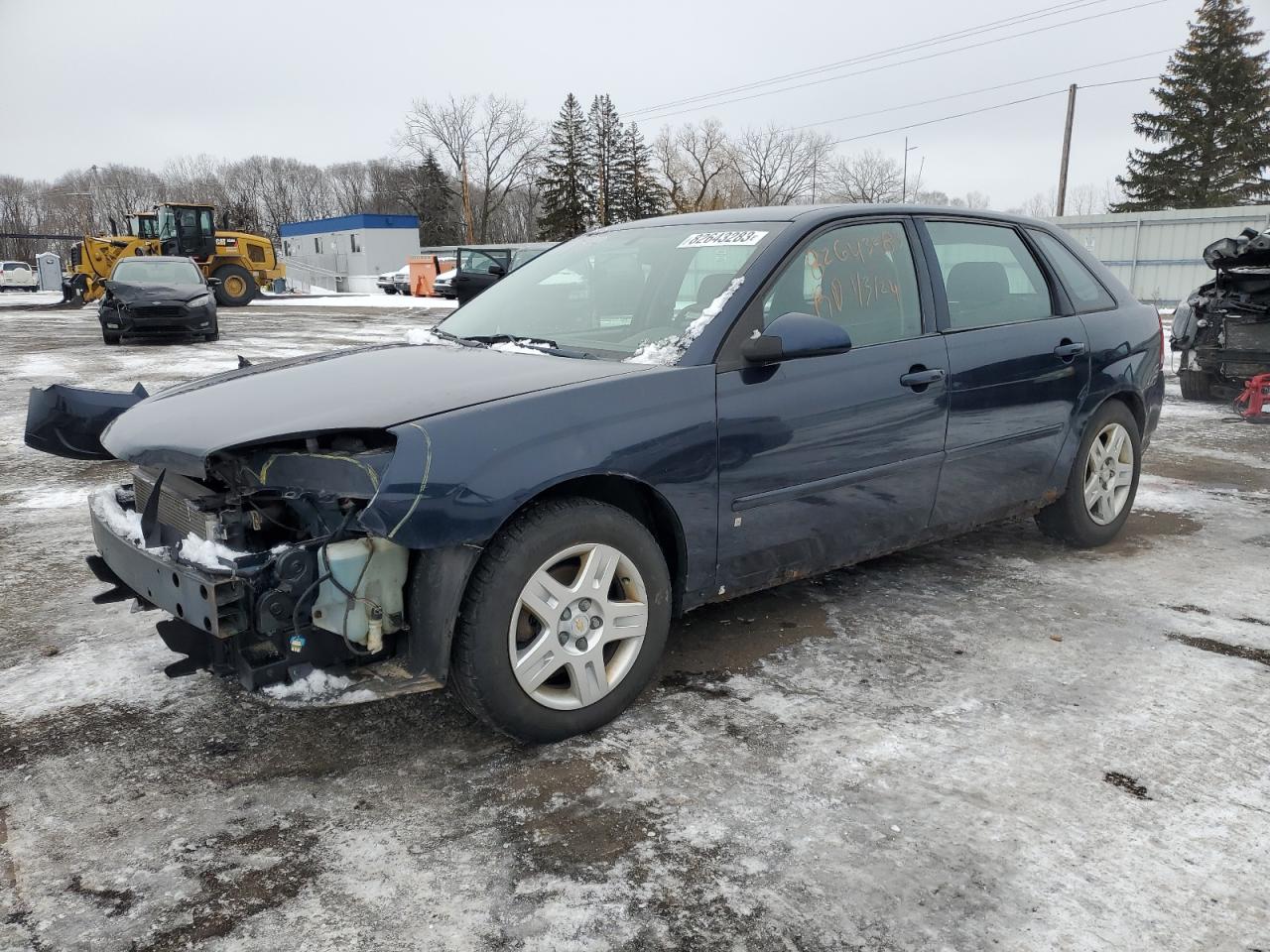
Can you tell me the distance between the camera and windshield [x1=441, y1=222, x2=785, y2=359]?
10.9 ft

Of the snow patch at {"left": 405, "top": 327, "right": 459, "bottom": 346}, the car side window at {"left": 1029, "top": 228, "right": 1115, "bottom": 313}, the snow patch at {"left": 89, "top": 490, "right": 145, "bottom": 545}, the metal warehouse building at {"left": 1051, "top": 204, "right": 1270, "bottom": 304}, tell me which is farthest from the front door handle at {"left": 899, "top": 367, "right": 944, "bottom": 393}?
the metal warehouse building at {"left": 1051, "top": 204, "right": 1270, "bottom": 304}

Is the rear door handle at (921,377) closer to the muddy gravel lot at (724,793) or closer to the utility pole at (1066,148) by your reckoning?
the muddy gravel lot at (724,793)

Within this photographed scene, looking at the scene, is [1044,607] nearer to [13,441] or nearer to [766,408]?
[766,408]

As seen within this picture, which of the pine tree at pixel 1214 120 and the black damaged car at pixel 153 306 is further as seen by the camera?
the pine tree at pixel 1214 120

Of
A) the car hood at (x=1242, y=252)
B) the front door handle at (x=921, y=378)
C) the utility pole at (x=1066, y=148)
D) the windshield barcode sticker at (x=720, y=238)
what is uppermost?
the utility pole at (x=1066, y=148)

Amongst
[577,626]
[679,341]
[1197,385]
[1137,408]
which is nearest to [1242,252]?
[1197,385]

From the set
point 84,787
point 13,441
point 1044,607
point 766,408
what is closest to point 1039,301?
point 1044,607

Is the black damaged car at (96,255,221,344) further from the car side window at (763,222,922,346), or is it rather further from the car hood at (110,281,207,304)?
the car side window at (763,222,922,346)

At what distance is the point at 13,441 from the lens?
7.70 metres

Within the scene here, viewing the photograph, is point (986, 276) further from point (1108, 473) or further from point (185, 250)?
point (185, 250)

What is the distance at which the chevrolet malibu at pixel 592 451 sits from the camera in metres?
2.51

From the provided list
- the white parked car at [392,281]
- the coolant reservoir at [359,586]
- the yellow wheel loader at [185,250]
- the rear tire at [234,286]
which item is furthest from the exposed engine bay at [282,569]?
the white parked car at [392,281]

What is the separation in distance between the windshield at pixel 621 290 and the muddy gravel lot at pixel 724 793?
861 millimetres

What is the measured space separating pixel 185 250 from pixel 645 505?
3012 cm
